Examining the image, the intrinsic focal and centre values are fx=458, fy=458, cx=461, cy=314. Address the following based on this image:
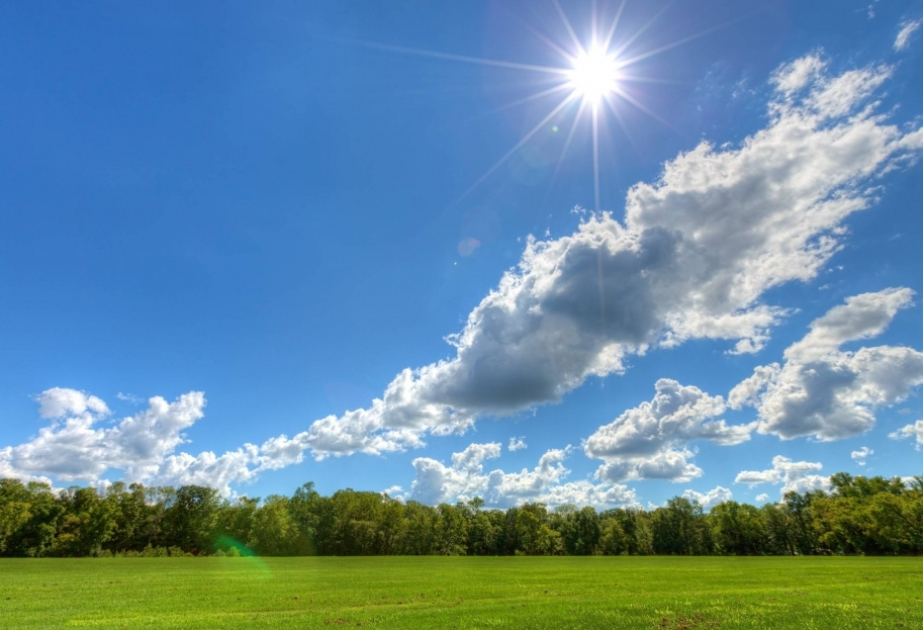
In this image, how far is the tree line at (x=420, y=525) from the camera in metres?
92.8

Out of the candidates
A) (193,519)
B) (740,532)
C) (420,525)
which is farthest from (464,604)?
(740,532)

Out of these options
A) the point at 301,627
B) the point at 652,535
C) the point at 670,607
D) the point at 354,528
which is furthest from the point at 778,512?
the point at 301,627

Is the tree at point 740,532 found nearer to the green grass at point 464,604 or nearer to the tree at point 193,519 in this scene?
the green grass at point 464,604

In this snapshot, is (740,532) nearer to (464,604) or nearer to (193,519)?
(464,604)

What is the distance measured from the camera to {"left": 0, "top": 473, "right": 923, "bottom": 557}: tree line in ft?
305

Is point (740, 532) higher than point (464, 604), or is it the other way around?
point (464, 604)

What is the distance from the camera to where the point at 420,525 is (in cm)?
Result: 12344

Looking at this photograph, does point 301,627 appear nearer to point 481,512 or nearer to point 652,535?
point 481,512

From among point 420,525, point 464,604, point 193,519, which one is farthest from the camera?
point 420,525

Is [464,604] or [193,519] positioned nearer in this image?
[464,604]

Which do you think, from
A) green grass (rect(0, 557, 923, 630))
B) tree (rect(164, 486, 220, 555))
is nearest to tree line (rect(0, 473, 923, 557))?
tree (rect(164, 486, 220, 555))

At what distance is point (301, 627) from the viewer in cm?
1683

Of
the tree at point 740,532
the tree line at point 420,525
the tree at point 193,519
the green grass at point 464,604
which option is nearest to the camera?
the green grass at point 464,604

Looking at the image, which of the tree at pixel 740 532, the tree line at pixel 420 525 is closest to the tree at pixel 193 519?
the tree line at pixel 420 525
